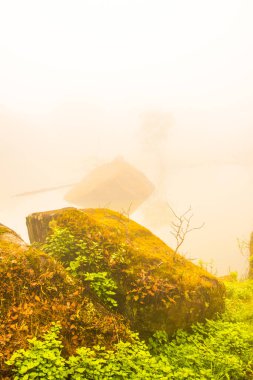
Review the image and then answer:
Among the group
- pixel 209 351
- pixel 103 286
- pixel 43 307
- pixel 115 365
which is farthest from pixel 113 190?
pixel 115 365

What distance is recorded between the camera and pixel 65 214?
741cm

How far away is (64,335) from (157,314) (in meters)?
2.36

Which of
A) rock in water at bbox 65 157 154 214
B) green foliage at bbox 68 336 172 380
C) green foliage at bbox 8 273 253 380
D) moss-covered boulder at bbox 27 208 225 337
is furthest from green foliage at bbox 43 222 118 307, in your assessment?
rock in water at bbox 65 157 154 214

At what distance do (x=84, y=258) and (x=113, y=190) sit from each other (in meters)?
43.3

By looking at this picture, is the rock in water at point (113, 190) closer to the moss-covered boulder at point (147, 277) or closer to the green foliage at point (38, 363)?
the moss-covered boulder at point (147, 277)

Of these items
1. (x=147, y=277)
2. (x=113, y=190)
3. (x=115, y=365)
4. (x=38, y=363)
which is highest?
(x=113, y=190)

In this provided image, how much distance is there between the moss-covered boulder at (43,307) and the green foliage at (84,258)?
0.28m

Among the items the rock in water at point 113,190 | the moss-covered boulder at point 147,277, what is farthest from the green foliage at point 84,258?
the rock in water at point 113,190

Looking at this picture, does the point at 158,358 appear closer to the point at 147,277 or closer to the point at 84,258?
the point at 147,277

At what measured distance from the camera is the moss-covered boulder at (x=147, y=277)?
19.6 feet

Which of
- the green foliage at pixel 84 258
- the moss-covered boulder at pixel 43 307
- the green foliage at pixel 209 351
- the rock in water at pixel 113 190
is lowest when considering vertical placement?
the green foliage at pixel 209 351

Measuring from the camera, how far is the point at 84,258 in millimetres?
6188

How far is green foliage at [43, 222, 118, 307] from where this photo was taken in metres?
5.82

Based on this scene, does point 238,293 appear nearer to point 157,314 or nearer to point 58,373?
point 157,314
